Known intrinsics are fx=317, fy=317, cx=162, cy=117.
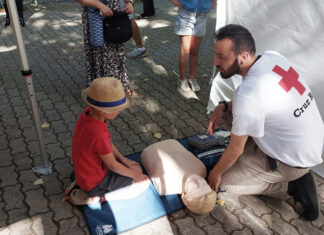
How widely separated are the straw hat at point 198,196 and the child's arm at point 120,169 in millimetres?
405

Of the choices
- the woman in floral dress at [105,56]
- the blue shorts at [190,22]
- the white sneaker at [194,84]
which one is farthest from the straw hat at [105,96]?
the white sneaker at [194,84]

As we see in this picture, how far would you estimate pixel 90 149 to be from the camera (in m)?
2.37

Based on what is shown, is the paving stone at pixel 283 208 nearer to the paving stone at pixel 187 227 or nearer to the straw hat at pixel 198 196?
the straw hat at pixel 198 196

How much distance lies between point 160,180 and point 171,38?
5.06 meters

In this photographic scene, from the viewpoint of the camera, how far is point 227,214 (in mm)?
2643

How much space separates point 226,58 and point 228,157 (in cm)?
75

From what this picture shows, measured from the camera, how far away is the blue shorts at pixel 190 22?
415cm

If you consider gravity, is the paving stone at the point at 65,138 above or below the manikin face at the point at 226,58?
below

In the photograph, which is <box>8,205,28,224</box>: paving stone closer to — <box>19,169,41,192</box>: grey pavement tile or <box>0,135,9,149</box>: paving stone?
<box>19,169,41,192</box>: grey pavement tile

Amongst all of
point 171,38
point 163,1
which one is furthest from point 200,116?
point 163,1

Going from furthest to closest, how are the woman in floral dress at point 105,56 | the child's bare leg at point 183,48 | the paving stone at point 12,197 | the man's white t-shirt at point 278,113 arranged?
the child's bare leg at point 183,48, the woman in floral dress at point 105,56, the paving stone at point 12,197, the man's white t-shirt at point 278,113

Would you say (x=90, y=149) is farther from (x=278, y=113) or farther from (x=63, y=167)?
(x=278, y=113)

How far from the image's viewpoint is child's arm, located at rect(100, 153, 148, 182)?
Answer: 2410 millimetres

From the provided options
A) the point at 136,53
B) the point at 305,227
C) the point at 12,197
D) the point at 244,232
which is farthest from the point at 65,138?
the point at 136,53
